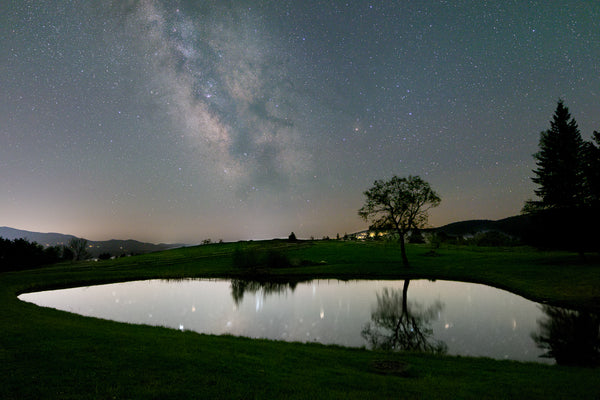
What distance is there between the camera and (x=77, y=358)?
Answer: 35.9ft

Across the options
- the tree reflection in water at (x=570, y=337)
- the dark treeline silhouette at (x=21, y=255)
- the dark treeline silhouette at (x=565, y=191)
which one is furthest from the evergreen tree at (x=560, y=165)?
the dark treeline silhouette at (x=21, y=255)

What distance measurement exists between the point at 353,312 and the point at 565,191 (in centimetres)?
4891

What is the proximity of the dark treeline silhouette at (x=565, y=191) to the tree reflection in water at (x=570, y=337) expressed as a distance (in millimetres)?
30991

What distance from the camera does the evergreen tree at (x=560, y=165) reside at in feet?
169

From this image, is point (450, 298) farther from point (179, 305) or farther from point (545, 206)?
point (545, 206)

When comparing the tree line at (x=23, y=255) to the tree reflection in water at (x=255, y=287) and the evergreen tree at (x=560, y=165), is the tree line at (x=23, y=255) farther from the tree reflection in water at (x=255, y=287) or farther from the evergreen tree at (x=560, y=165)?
the evergreen tree at (x=560, y=165)

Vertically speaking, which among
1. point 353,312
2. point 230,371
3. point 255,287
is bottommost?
point 353,312

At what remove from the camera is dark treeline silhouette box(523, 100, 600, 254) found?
4747 centimetres

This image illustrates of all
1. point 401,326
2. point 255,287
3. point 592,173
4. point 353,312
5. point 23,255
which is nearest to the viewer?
point 401,326

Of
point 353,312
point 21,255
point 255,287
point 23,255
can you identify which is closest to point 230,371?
point 353,312

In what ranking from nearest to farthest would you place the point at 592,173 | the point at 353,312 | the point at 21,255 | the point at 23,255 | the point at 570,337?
the point at 570,337
the point at 353,312
the point at 592,173
the point at 21,255
the point at 23,255

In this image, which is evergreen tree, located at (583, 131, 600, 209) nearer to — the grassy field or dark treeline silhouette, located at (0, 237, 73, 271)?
the grassy field

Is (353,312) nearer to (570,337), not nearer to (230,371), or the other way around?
(570,337)

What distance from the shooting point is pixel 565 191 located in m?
51.5
